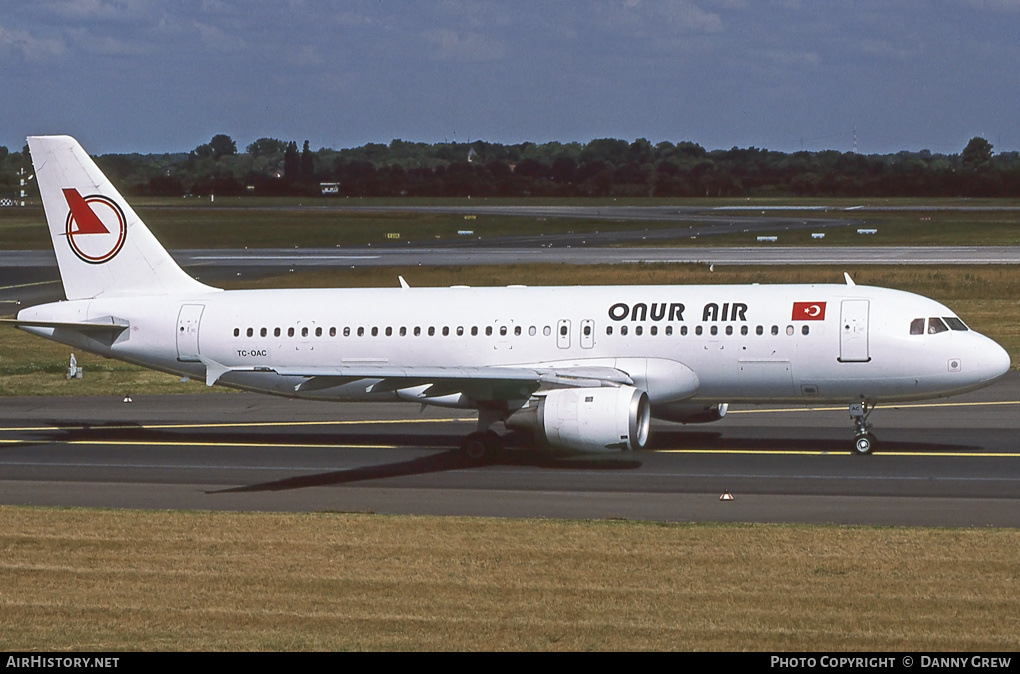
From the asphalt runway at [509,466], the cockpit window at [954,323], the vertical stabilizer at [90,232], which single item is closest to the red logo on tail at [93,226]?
the vertical stabilizer at [90,232]

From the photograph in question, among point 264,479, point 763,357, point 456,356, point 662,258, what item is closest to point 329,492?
point 264,479

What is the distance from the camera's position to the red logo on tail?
34250 mm

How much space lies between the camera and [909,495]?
26000 millimetres

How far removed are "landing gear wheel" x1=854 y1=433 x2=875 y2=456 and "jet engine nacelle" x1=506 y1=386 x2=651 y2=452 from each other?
5.31 meters

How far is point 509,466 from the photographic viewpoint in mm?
30578

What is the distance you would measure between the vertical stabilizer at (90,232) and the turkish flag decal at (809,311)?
1566cm

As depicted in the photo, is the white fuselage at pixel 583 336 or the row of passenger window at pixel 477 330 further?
the row of passenger window at pixel 477 330

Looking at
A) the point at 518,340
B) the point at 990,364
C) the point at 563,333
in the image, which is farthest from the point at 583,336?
the point at 990,364

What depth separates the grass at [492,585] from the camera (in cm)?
1595

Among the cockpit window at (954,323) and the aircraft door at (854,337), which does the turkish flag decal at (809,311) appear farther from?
the cockpit window at (954,323)

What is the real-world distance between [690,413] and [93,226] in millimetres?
16299

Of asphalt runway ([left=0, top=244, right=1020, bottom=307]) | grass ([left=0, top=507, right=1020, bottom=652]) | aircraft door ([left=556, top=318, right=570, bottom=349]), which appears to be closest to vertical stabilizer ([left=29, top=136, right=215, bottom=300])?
aircraft door ([left=556, top=318, right=570, bottom=349])

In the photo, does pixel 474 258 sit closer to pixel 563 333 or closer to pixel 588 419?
pixel 563 333

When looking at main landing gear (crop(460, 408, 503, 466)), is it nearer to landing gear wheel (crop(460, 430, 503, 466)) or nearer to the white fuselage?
landing gear wheel (crop(460, 430, 503, 466))
